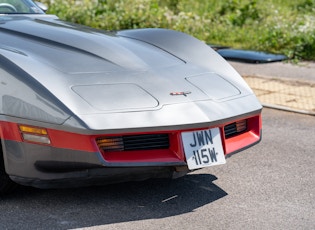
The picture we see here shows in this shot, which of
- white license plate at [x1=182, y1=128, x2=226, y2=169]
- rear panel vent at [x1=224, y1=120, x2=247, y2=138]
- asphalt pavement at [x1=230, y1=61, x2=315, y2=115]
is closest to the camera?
white license plate at [x1=182, y1=128, x2=226, y2=169]

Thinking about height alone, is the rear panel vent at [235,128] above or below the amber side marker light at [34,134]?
below

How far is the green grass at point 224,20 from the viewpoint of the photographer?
34.7 feet

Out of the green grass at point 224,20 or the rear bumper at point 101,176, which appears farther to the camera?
the green grass at point 224,20

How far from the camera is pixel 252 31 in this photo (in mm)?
11539

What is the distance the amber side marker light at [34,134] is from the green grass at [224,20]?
6.39 m

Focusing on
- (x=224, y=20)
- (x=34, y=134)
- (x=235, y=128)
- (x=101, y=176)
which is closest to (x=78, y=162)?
(x=101, y=176)

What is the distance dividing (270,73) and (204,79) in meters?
4.39

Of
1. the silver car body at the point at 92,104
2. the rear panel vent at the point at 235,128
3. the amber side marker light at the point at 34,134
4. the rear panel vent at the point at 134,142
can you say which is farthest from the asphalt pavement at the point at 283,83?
the amber side marker light at the point at 34,134

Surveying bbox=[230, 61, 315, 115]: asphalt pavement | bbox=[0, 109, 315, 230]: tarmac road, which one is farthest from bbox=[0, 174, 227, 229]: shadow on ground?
bbox=[230, 61, 315, 115]: asphalt pavement

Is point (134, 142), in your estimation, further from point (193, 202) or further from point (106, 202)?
point (193, 202)

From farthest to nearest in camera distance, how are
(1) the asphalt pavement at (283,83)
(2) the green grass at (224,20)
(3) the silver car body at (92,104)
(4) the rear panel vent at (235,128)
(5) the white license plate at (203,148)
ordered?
(2) the green grass at (224,20) < (1) the asphalt pavement at (283,83) < (4) the rear panel vent at (235,128) < (5) the white license plate at (203,148) < (3) the silver car body at (92,104)

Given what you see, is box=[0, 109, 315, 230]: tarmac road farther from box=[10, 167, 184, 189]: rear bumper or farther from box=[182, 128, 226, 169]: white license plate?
box=[182, 128, 226, 169]: white license plate

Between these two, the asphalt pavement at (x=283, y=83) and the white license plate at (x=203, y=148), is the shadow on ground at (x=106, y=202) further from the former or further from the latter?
the asphalt pavement at (x=283, y=83)

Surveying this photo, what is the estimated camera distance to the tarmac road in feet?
13.8
